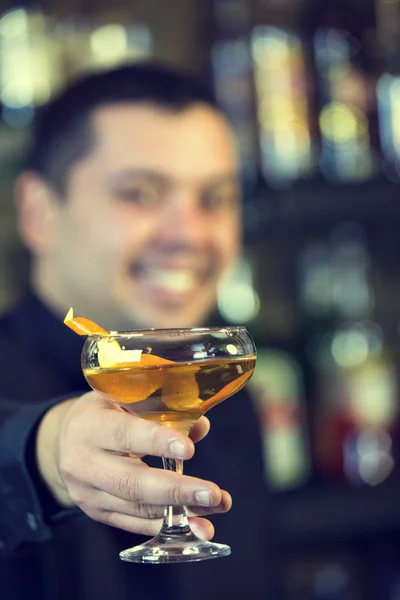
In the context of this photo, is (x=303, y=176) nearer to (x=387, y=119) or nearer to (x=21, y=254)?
(x=387, y=119)

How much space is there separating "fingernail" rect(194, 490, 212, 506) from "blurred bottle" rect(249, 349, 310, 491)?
4.84 ft

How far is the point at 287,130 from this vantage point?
238 cm

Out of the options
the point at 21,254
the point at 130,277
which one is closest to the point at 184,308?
the point at 130,277

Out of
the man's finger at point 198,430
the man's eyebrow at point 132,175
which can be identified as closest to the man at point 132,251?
the man's eyebrow at point 132,175

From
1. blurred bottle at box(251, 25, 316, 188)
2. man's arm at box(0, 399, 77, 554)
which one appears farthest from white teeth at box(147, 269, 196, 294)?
man's arm at box(0, 399, 77, 554)

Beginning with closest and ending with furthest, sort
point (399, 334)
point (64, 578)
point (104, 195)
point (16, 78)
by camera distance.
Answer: point (64, 578), point (104, 195), point (16, 78), point (399, 334)

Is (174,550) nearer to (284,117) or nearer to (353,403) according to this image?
(353,403)

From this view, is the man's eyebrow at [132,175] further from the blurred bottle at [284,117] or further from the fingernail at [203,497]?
the fingernail at [203,497]

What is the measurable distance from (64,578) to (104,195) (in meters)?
0.71

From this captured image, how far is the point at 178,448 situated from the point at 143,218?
1.27 m

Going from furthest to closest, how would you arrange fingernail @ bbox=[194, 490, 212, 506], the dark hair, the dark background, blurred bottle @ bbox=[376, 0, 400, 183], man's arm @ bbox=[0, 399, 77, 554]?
1. blurred bottle @ bbox=[376, 0, 400, 183]
2. the dark background
3. the dark hair
4. man's arm @ bbox=[0, 399, 77, 554]
5. fingernail @ bbox=[194, 490, 212, 506]

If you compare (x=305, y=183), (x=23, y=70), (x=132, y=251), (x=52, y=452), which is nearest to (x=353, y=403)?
(x=305, y=183)

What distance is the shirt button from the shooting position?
3.77ft

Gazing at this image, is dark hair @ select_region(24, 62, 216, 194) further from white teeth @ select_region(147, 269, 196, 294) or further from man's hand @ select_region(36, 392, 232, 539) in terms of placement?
man's hand @ select_region(36, 392, 232, 539)
